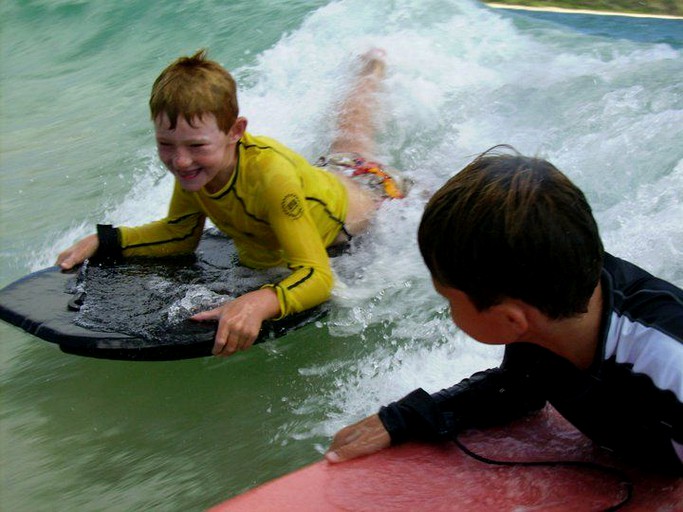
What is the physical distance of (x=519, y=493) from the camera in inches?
80.0

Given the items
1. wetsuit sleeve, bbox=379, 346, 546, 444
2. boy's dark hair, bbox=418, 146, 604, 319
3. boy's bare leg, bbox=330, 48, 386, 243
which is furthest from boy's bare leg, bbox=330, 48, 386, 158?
boy's dark hair, bbox=418, 146, 604, 319

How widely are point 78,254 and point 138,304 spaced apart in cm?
51

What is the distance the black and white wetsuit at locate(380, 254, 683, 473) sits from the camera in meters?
1.71

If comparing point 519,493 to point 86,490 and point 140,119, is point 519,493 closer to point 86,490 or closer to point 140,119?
point 86,490

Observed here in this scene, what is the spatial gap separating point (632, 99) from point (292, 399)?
2538 mm

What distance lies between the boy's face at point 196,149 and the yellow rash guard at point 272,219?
0.21 ft

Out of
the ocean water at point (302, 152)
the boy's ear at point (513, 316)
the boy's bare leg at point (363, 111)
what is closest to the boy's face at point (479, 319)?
the boy's ear at point (513, 316)

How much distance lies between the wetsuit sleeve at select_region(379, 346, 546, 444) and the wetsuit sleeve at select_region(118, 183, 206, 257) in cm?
180

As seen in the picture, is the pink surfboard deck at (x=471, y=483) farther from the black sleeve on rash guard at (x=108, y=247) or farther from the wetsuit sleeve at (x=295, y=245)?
the black sleeve on rash guard at (x=108, y=247)

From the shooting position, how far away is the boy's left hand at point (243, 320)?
3.05 meters

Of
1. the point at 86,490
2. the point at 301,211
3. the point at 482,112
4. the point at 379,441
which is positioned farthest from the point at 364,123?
the point at 379,441

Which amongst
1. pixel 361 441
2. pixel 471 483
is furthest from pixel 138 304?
pixel 471 483

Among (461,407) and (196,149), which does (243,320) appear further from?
(461,407)

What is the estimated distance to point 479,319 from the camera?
178 centimetres
